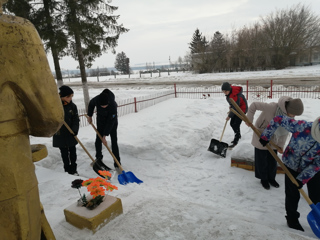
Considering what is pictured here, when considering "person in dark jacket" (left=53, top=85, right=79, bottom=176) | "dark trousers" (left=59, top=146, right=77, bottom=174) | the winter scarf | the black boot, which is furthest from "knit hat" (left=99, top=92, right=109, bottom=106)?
the black boot

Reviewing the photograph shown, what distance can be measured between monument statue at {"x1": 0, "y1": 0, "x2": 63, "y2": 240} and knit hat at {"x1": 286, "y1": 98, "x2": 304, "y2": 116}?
296cm

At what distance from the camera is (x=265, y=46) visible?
1307 inches

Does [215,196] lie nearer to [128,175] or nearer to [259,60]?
[128,175]

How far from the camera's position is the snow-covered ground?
2545 mm

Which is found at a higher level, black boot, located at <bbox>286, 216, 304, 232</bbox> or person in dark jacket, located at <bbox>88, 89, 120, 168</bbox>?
person in dark jacket, located at <bbox>88, 89, 120, 168</bbox>

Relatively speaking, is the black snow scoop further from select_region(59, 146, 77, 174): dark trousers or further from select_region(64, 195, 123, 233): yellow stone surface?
select_region(64, 195, 123, 233): yellow stone surface

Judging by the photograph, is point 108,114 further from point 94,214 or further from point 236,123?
point 236,123

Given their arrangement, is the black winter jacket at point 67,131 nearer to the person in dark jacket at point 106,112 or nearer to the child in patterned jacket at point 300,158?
the person in dark jacket at point 106,112

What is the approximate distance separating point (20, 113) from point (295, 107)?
3186 millimetres

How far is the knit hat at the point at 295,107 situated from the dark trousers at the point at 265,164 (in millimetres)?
947

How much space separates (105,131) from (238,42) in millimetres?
A: 35245

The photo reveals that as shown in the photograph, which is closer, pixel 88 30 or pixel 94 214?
pixel 94 214

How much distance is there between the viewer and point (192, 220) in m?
2.72

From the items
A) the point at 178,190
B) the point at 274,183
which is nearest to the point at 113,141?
the point at 178,190
